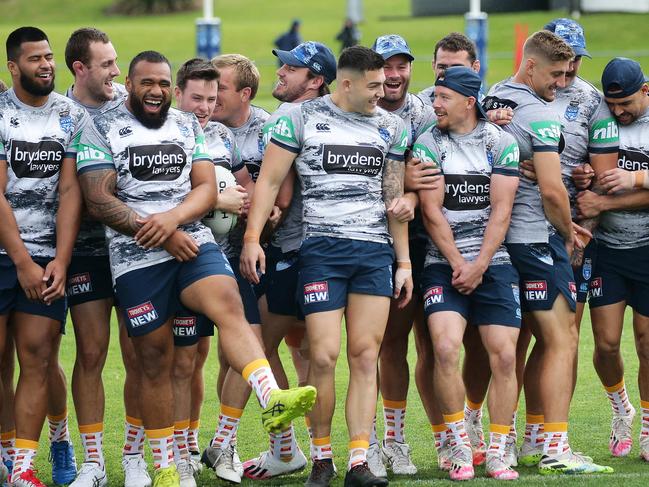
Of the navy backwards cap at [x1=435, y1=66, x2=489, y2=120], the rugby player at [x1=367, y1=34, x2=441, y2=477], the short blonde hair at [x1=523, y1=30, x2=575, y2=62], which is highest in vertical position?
the short blonde hair at [x1=523, y1=30, x2=575, y2=62]

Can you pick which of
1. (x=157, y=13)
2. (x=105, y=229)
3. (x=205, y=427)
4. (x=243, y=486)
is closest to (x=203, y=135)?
(x=105, y=229)

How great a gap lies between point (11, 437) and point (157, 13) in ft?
162

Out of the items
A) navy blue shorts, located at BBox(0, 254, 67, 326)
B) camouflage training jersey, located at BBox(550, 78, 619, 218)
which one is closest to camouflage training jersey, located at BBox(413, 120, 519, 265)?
camouflage training jersey, located at BBox(550, 78, 619, 218)

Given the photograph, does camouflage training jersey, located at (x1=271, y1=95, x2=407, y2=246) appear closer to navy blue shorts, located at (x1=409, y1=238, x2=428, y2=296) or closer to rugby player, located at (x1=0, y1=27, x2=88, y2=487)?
navy blue shorts, located at (x1=409, y1=238, x2=428, y2=296)

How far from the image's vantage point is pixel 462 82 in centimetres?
688

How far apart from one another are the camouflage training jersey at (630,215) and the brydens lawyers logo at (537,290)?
29.8 inches

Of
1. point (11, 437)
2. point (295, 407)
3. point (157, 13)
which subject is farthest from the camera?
point (157, 13)

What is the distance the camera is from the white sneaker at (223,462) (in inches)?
275

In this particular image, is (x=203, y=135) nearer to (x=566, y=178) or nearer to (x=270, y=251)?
(x=270, y=251)

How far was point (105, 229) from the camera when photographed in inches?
266

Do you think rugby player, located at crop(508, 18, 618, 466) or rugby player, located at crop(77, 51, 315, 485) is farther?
rugby player, located at crop(508, 18, 618, 466)

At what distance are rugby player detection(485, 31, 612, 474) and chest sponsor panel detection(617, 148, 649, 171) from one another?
48 cm

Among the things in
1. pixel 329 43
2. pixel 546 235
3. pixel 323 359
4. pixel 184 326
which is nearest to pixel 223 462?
pixel 184 326

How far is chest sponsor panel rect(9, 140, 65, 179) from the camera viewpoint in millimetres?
6516
